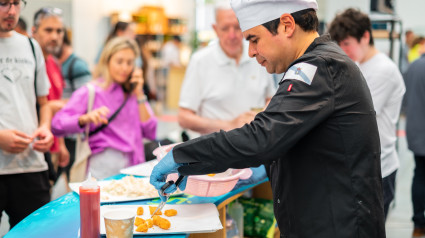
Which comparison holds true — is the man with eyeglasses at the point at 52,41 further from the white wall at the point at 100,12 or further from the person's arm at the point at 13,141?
the white wall at the point at 100,12

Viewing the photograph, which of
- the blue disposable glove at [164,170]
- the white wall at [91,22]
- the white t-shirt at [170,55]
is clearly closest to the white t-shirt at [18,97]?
the blue disposable glove at [164,170]

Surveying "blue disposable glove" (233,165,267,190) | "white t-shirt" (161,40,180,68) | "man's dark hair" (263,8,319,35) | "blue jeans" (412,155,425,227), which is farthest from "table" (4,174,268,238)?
"white t-shirt" (161,40,180,68)

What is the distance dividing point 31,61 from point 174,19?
11148mm

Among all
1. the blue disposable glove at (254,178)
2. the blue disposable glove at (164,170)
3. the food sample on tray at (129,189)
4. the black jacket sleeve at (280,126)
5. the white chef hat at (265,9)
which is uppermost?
the white chef hat at (265,9)

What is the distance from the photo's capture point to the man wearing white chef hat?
4.55ft

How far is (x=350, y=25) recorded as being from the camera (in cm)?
286

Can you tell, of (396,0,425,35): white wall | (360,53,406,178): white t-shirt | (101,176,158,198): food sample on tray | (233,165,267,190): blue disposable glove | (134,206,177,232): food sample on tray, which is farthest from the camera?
(396,0,425,35): white wall

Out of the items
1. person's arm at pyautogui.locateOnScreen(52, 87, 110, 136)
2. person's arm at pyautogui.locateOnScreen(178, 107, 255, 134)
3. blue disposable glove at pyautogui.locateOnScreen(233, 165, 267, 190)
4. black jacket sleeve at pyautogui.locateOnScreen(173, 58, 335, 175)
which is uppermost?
black jacket sleeve at pyautogui.locateOnScreen(173, 58, 335, 175)

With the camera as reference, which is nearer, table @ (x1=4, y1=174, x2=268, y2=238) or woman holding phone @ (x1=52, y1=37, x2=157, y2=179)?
table @ (x1=4, y1=174, x2=268, y2=238)

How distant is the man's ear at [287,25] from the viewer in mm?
1482

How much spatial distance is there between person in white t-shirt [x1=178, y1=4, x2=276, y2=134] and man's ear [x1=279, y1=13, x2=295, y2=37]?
5.11 feet

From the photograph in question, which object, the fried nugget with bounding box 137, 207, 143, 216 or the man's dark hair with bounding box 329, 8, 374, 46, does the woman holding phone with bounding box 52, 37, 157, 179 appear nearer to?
the fried nugget with bounding box 137, 207, 143, 216

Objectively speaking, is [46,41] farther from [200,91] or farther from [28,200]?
[28,200]

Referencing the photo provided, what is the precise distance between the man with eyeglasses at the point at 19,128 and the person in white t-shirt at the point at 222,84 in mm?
986
